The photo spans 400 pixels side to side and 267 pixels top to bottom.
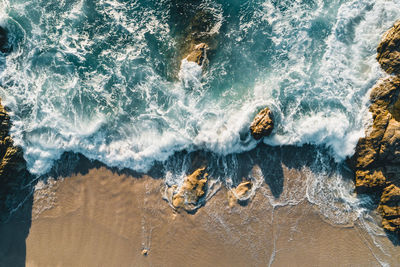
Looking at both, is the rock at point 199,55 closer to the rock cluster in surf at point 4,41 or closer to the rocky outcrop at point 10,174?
the rock cluster in surf at point 4,41

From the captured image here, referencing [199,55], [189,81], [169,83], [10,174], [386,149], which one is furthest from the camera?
[169,83]

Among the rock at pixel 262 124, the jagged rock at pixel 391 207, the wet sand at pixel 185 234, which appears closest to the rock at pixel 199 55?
the rock at pixel 262 124

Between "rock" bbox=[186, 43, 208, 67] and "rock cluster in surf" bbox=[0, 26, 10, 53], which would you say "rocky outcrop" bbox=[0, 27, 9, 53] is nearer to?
"rock cluster in surf" bbox=[0, 26, 10, 53]

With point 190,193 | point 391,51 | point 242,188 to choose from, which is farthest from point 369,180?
point 190,193

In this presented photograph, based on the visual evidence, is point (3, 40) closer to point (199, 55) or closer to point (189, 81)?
point (189, 81)

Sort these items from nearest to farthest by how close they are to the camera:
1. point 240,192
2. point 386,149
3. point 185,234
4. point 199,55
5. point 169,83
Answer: point 386,149
point 185,234
point 240,192
point 199,55
point 169,83
